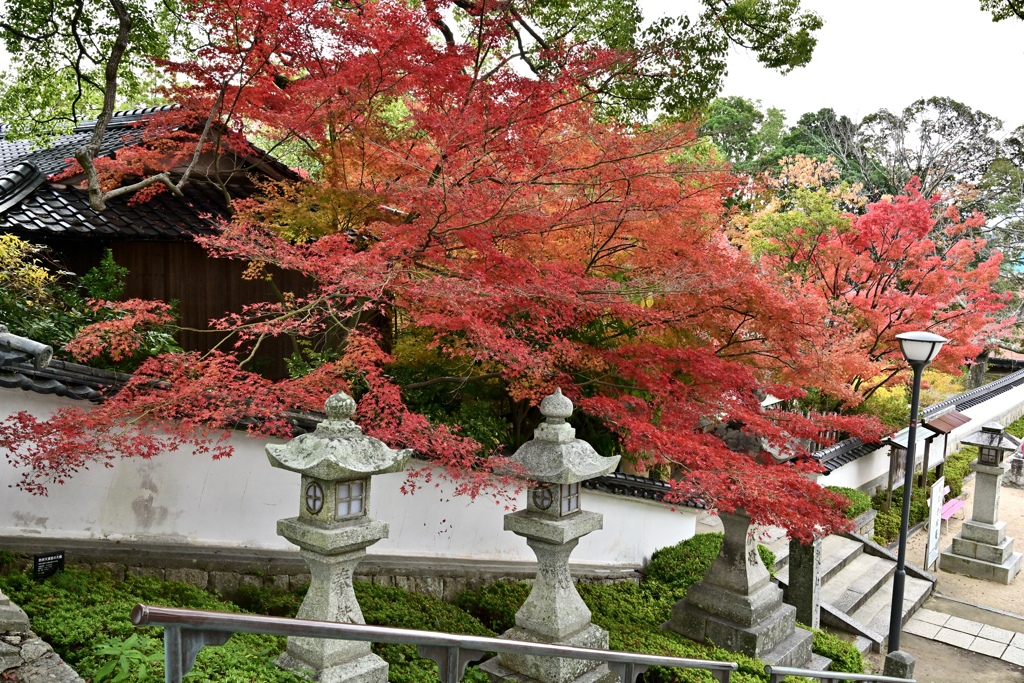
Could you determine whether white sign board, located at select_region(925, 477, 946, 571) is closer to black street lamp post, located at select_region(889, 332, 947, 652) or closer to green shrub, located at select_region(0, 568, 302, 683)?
black street lamp post, located at select_region(889, 332, 947, 652)

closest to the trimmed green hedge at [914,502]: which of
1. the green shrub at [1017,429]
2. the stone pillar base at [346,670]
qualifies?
the green shrub at [1017,429]

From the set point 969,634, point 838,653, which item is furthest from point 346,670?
point 969,634

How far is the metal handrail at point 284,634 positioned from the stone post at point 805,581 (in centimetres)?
765

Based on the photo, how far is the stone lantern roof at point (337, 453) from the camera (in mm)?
5453

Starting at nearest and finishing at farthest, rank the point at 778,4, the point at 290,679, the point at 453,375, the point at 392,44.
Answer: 1. the point at 290,679
2. the point at 392,44
3. the point at 453,375
4. the point at 778,4

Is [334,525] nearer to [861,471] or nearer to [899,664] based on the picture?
[899,664]

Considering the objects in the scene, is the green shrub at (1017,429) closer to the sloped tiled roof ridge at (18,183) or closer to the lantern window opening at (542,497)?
the lantern window opening at (542,497)

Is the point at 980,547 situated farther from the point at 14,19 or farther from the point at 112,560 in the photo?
the point at 14,19

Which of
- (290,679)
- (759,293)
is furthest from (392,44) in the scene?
(290,679)

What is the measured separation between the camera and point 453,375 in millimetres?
10523

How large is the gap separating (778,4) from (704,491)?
885 cm

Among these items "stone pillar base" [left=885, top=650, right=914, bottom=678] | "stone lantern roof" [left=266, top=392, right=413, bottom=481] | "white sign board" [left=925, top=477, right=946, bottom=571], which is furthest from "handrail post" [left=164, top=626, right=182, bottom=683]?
"white sign board" [left=925, top=477, right=946, bottom=571]

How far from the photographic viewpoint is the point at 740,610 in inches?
352

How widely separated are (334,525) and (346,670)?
1041 mm
